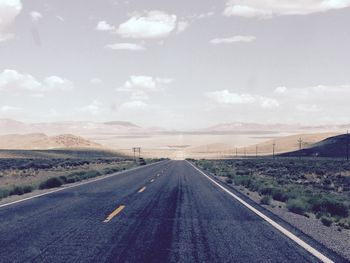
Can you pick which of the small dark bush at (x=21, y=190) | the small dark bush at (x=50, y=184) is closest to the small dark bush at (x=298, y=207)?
the small dark bush at (x=21, y=190)

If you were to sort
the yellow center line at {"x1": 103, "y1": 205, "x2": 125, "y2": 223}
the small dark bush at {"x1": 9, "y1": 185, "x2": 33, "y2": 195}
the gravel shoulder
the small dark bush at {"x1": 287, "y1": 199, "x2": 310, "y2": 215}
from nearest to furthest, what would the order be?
the gravel shoulder, the yellow center line at {"x1": 103, "y1": 205, "x2": 125, "y2": 223}, the small dark bush at {"x1": 287, "y1": 199, "x2": 310, "y2": 215}, the small dark bush at {"x1": 9, "y1": 185, "x2": 33, "y2": 195}

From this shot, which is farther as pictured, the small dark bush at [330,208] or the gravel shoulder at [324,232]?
the small dark bush at [330,208]

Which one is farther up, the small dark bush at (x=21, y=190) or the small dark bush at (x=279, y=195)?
the small dark bush at (x=279, y=195)

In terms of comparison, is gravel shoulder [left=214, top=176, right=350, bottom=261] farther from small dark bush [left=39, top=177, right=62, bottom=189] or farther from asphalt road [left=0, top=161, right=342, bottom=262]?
small dark bush [left=39, top=177, right=62, bottom=189]

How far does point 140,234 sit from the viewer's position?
833 centimetres

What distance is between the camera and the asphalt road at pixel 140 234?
261 inches

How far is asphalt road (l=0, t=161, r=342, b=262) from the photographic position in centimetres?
663

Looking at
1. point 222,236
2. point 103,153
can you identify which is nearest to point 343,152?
point 103,153

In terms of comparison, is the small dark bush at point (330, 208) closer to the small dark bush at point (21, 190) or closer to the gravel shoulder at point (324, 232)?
the gravel shoulder at point (324, 232)

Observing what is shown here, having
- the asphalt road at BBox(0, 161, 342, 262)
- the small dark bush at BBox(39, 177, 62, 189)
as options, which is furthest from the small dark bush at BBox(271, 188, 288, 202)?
the small dark bush at BBox(39, 177, 62, 189)

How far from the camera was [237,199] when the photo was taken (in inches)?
607

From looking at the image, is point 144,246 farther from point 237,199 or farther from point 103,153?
point 103,153

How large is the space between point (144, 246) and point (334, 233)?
4.54 m

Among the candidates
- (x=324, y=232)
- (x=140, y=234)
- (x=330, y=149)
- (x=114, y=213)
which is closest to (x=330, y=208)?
(x=324, y=232)
